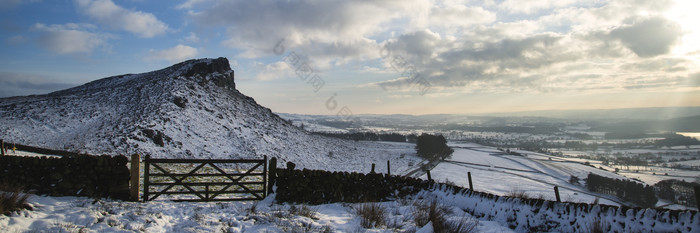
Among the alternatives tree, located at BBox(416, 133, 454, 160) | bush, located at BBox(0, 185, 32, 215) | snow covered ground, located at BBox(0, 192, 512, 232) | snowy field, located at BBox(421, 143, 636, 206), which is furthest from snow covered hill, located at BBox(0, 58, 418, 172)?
bush, located at BBox(0, 185, 32, 215)

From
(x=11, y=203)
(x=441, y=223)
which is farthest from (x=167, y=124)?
(x=441, y=223)

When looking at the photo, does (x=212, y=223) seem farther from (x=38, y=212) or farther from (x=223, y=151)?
(x=223, y=151)

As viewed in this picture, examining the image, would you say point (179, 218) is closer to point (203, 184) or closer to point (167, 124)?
point (203, 184)

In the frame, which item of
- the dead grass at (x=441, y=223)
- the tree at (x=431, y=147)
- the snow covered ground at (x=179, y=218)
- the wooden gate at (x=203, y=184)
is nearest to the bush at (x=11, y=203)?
the snow covered ground at (x=179, y=218)

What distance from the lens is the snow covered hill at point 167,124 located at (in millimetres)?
29891

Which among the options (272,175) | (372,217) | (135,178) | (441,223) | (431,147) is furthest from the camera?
(431,147)

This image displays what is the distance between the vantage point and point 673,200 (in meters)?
49.8

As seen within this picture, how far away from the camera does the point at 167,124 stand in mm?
36469

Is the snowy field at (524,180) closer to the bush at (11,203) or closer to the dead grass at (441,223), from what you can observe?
the dead grass at (441,223)

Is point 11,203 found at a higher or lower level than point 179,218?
higher

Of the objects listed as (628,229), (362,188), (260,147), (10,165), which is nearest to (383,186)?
(362,188)

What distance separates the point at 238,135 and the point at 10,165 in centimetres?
3579

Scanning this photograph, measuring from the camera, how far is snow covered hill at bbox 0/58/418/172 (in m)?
29.9

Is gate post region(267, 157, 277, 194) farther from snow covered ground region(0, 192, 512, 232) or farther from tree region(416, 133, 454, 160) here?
tree region(416, 133, 454, 160)
